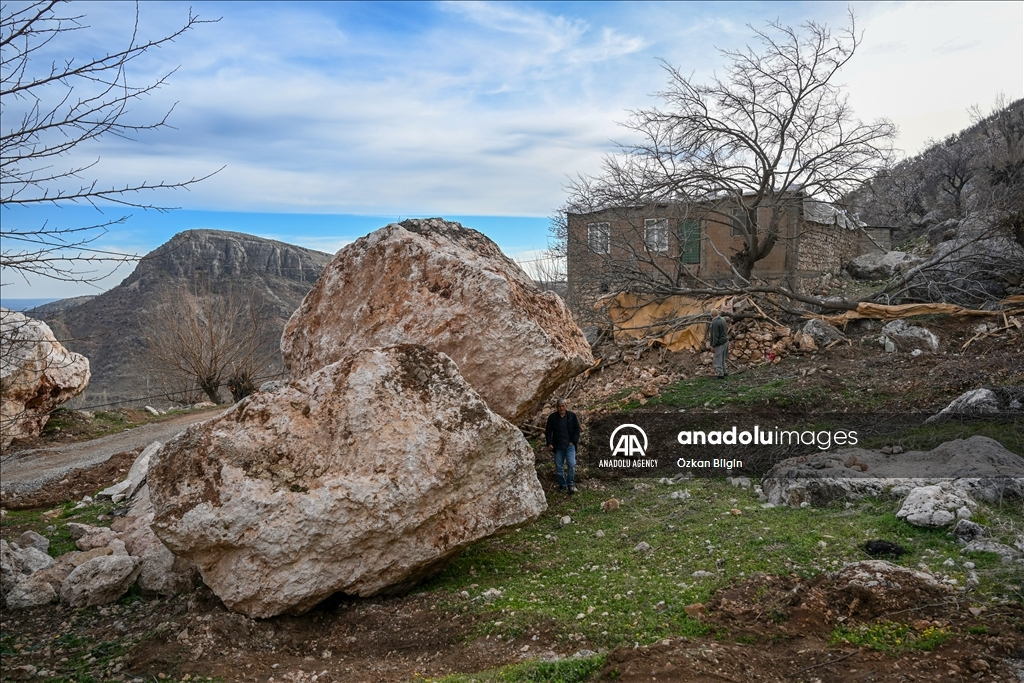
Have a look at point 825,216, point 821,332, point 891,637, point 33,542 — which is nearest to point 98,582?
point 33,542

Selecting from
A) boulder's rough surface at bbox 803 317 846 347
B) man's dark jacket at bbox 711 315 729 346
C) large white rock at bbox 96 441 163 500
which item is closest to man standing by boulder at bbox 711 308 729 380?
man's dark jacket at bbox 711 315 729 346

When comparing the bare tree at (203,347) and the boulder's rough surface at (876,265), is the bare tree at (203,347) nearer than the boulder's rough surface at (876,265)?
No

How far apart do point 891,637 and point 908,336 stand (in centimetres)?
1115

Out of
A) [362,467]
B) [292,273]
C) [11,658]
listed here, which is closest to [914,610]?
[362,467]

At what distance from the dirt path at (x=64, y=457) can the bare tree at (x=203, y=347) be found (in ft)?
22.1

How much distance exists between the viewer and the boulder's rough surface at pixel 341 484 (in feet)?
18.9

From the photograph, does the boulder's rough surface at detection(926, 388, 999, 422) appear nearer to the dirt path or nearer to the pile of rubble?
the pile of rubble

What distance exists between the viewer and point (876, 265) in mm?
22453

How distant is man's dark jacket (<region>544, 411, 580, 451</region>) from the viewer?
30.2 ft

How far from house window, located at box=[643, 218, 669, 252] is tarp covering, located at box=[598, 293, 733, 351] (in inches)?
53.8

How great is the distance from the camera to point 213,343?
23.5 m

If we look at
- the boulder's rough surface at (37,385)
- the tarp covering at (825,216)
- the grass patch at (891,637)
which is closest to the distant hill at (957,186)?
the tarp covering at (825,216)

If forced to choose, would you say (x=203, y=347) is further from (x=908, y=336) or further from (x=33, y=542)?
(x=908, y=336)

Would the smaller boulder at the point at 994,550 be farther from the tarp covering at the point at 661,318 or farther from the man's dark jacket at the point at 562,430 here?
the tarp covering at the point at 661,318
